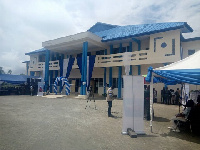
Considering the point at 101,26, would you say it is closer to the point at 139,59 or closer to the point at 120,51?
the point at 120,51

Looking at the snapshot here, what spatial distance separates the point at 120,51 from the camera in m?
19.6

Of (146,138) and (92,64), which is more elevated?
(92,64)

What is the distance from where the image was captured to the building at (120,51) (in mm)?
15060

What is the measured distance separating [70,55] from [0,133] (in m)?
21.3

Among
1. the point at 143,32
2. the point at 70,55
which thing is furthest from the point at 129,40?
the point at 70,55

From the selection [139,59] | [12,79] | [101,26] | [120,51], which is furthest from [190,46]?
[12,79]

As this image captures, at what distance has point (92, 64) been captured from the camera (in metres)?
19.4

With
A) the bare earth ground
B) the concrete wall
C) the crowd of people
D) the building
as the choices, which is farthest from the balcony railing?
the crowd of people

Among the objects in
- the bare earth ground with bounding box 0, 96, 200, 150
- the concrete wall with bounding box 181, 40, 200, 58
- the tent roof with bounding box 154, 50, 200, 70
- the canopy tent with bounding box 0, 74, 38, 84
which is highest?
the concrete wall with bounding box 181, 40, 200, 58

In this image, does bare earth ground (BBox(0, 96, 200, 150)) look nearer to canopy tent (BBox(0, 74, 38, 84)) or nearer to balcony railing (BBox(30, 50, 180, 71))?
balcony railing (BBox(30, 50, 180, 71))

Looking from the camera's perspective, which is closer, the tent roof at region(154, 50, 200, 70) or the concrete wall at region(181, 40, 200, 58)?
the tent roof at region(154, 50, 200, 70)

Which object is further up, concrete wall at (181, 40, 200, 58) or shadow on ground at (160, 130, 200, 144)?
concrete wall at (181, 40, 200, 58)

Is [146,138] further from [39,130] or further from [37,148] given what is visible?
[39,130]

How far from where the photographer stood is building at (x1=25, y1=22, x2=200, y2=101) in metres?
15.1
